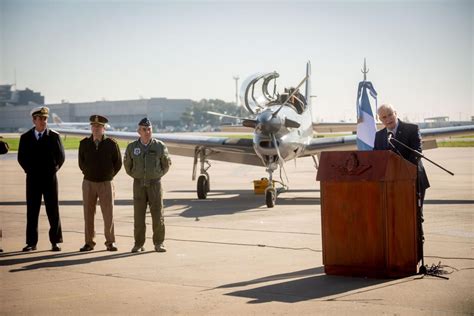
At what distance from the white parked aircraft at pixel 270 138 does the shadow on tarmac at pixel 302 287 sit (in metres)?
9.49

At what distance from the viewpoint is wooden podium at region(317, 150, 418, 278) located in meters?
8.28

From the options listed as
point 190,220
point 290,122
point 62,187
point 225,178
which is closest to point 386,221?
point 190,220

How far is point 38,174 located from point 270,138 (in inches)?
363

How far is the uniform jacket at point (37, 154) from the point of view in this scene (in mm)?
11133

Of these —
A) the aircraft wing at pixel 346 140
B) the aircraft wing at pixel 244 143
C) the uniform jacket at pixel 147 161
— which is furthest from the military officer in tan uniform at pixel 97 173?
the aircraft wing at pixel 346 140

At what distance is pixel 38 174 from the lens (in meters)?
11.2

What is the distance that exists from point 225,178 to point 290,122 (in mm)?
11410

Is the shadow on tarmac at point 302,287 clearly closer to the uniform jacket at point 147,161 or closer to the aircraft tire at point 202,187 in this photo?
the uniform jacket at point 147,161

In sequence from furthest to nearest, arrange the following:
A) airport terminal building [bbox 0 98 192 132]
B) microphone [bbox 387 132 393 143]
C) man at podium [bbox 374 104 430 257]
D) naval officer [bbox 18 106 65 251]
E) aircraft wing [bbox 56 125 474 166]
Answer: airport terminal building [bbox 0 98 192 132] → aircraft wing [bbox 56 125 474 166] → naval officer [bbox 18 106 65 251] → man at podium [bbox 374 104 430 257] → microphone [bbox 387 132 393 143]

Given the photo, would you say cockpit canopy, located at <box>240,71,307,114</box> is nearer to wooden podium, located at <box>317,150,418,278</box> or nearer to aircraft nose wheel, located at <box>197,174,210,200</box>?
aircraft nose wheel, located at <box>197,174,210,200</box>

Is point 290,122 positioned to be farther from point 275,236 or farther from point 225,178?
point 225,178

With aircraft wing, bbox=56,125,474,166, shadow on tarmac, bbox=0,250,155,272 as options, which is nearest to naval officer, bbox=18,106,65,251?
shadow on tarmac, bbox=0,250,155,272

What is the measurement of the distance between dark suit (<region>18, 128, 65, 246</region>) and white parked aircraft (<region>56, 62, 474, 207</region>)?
760 cm

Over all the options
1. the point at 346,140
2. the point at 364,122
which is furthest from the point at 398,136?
the point at 346,140
